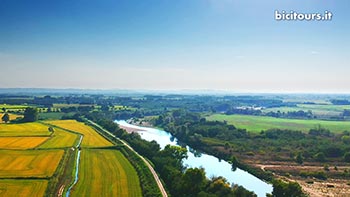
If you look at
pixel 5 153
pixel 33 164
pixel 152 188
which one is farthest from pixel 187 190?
pixel 5 153

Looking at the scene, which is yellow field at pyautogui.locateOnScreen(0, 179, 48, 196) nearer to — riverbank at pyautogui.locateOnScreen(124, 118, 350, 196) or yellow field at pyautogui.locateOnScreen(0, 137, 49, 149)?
yellow field at pyautogui.locateOnScreen(0, 137, 49, 149)

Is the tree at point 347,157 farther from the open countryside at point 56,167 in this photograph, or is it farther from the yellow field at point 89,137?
the yellow field at point 89,137

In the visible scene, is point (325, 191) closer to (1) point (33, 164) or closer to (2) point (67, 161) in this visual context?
(2) point (67, 161)

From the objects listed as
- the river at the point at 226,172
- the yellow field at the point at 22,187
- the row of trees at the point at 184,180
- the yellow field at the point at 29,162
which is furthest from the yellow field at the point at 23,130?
the yellow field at the point at 22,187

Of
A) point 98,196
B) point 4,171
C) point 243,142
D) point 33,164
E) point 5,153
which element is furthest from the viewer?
point 243,142

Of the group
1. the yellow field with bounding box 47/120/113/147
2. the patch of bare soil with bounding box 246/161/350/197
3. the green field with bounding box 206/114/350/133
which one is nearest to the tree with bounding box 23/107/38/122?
the yellow field with bounding box 47/120/113/147

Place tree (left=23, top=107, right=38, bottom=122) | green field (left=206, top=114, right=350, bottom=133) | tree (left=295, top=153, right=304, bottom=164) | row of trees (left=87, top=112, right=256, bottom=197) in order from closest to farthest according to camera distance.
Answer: row of trees (left=87, top=112, right=256, bottom=197)
tree (left=295, top=153, right=304, bottom=164)
tree (left=23, top=107, right=38, bottom=122)
green field (left=206, top=114, right=350, bottom=133)

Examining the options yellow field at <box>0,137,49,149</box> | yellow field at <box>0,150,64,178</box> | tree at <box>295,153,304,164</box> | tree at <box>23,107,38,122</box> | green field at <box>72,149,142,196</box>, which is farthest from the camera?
tree at <box>23,107,38,122</box>
